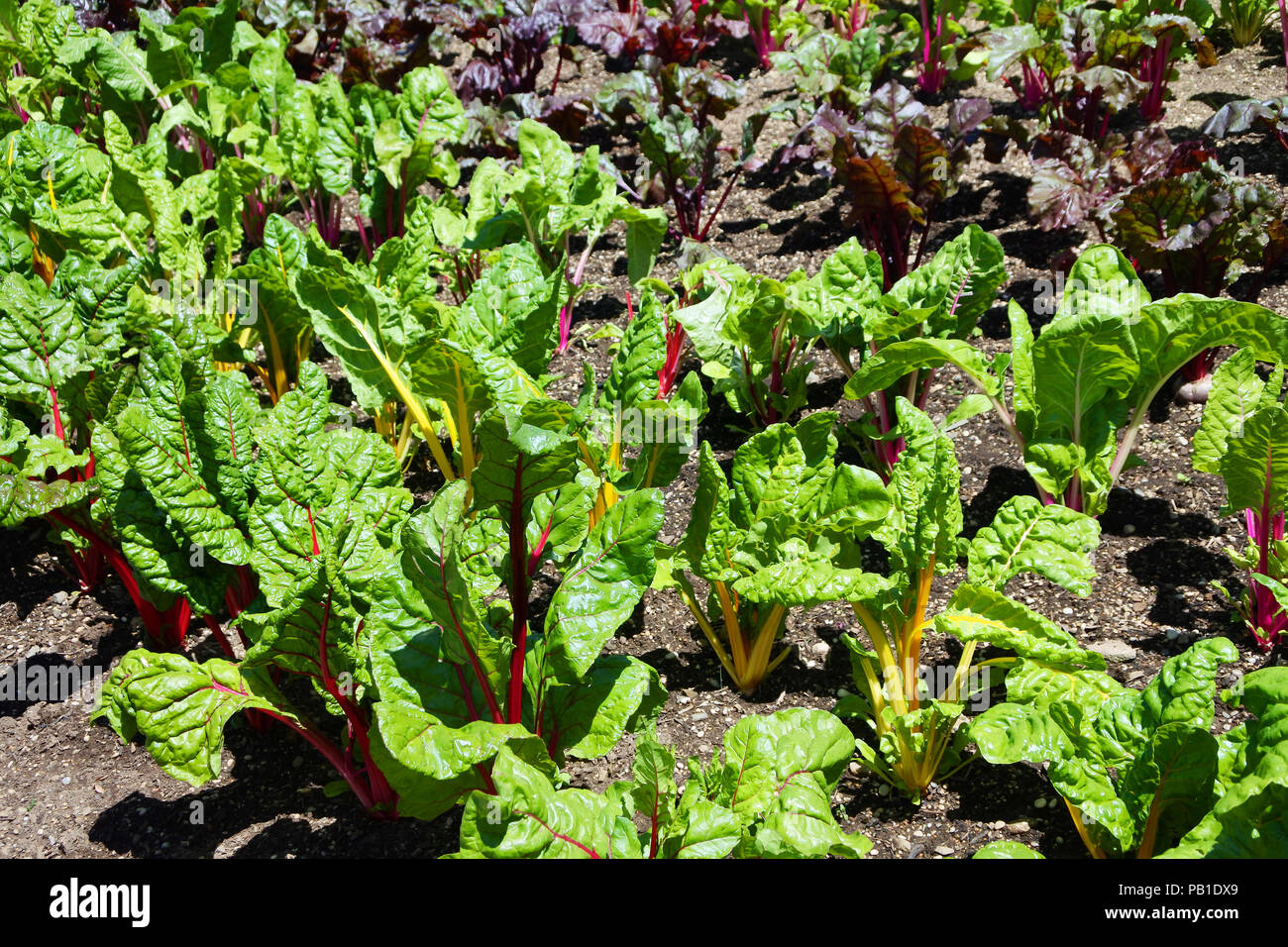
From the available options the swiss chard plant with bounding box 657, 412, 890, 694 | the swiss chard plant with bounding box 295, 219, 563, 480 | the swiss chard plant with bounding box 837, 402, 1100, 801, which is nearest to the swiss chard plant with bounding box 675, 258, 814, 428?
the swiss chard plant with bounding box 295, 219, 563, 480

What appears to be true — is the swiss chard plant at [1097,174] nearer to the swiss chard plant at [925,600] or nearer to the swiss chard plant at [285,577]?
the swiss chard plant at [925,600]

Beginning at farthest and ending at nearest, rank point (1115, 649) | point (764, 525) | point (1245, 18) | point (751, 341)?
point (1245, 18) < point (751, 341) < point (1115, 649) < point (764, 525)

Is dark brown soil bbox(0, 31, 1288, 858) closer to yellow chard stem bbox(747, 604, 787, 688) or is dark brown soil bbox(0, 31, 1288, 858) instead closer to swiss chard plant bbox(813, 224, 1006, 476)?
yellow chard stem bbox(747, 604, 787, 688)

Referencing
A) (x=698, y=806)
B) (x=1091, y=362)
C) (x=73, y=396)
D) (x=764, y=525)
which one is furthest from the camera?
(x=73, y=396)

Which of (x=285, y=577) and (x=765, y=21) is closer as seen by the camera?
(x=285, y=577)

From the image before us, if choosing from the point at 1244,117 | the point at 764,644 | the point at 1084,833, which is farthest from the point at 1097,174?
the point at 1084,833

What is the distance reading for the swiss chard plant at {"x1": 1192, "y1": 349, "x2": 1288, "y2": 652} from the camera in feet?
9.33

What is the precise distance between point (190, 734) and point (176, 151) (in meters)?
3.61

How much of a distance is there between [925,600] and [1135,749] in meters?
0.59

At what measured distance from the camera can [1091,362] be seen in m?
3.13

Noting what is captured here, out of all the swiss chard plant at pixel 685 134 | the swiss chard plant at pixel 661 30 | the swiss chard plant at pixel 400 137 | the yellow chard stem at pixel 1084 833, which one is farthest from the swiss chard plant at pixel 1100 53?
the yellow chard stem at pixel 1084 833

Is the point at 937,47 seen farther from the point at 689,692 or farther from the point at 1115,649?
the point at 689,692
